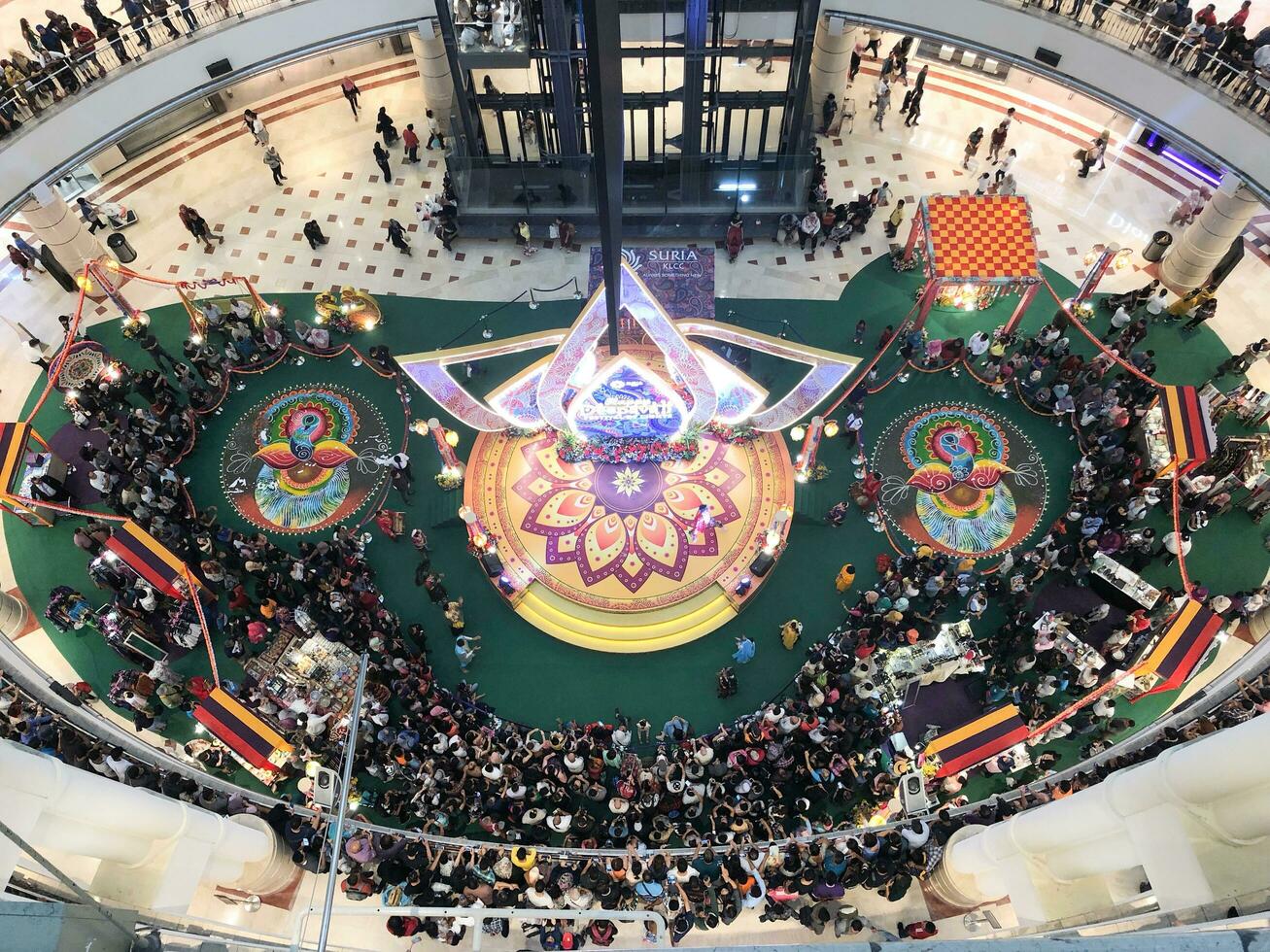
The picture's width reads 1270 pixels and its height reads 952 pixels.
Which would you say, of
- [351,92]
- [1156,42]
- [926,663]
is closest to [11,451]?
[351,92]

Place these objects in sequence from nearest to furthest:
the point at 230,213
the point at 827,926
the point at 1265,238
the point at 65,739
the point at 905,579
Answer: the point at 827,926, the point at 65,739, the point at 905,579, the point at 1265,238, the point at 230,213

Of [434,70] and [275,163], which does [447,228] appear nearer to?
[434,70]

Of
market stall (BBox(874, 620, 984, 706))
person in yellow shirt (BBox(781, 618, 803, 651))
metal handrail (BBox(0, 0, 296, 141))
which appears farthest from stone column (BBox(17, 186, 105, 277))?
market stall (BBox(874, 620, 984, 706))

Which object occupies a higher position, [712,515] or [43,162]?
[43,162]

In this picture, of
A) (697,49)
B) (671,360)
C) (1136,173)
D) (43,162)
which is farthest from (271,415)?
(1136,173)

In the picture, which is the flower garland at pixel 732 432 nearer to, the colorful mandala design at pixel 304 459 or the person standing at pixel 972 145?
the colorful mandala design at pixel 304 459

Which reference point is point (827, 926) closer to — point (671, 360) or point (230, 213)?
point (671, 360)
